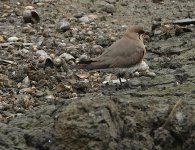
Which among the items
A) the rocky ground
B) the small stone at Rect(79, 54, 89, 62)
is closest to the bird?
the rocky ground

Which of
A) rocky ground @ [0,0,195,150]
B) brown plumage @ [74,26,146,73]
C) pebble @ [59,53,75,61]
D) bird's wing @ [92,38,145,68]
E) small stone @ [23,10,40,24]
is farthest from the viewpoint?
small stone @ [23,10,40,24]

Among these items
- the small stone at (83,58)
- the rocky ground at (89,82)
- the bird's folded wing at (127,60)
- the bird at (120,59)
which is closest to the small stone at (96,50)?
the rocky ground at (89,82)

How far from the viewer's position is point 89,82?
743 centimetres

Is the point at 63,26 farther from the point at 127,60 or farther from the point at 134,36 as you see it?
the point at 127,60

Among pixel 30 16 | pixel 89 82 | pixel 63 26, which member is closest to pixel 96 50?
pixel 63 26

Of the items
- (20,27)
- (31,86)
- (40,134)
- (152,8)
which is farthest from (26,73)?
(152,8)

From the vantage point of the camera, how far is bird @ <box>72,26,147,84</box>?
6832 mm

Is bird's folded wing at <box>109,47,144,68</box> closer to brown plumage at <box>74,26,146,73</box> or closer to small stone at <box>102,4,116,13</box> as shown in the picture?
brown plumage at <box>74,26,146,73</box>

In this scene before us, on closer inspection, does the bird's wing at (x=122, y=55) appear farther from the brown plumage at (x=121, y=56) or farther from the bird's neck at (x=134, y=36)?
the bird's neck at (x=134, y=36)

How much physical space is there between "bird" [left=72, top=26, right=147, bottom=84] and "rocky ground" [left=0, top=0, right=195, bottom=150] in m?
0.20

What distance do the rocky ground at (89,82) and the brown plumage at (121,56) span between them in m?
0.25

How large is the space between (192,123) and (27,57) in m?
3.55

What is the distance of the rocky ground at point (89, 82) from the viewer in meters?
4.95

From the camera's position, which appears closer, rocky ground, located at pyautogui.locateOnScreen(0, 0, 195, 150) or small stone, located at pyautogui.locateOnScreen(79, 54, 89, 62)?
rocky ground, located at pyautogui.locateOnScreen(0, 0, 195, 150)
